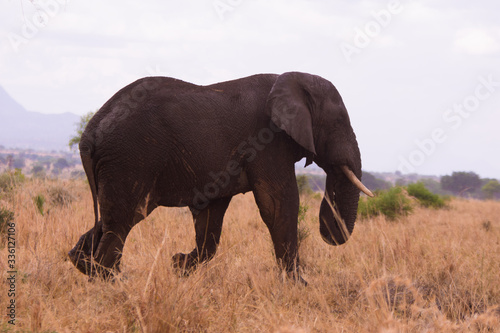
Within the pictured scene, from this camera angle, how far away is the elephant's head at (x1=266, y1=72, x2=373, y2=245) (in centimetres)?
494

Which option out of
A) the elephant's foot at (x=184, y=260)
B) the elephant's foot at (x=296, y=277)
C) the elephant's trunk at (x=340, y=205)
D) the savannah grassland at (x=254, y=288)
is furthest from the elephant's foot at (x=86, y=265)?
the elephant's trunk at (x=340, y=205)

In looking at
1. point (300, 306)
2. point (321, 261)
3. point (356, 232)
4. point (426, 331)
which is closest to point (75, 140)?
point (356, 232)

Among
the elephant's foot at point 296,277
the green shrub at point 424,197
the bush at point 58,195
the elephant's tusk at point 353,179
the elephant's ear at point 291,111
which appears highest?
the elephant's ear at point 291,111

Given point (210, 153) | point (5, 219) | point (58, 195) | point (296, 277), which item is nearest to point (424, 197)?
point (58, 195)

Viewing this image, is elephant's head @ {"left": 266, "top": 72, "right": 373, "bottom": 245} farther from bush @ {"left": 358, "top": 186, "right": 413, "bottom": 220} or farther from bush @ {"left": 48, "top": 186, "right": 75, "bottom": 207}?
bush @ {"left": 48, "top": 186, "right": 75, "bottom": 207}

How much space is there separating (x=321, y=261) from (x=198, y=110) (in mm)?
2645

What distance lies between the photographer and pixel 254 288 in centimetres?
435

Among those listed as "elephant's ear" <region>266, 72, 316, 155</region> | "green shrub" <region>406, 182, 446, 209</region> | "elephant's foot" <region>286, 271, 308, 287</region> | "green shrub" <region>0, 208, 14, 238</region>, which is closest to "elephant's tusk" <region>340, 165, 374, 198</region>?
"elephant's ear" <region>266, 72, 316, 155</region>

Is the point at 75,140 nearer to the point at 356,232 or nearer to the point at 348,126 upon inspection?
the point at 356,232

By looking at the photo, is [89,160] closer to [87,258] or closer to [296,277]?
[87,258]

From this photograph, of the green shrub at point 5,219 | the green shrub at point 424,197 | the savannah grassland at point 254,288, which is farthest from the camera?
the green shrub at point 424,197

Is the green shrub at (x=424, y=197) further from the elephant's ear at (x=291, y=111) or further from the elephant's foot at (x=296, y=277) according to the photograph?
the elephant's ear at (x=291, y=111)

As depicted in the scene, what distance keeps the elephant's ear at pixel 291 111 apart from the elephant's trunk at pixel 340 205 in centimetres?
71

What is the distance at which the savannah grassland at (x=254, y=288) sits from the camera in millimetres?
3256
